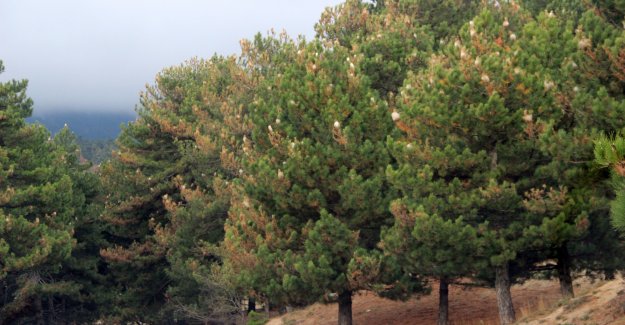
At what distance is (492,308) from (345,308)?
15.5ft

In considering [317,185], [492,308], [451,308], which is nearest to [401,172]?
[317,185]

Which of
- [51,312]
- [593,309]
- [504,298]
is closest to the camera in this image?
[593,309]

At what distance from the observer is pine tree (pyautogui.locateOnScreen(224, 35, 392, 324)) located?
55.9 ft

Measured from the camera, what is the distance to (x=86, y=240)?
33.6 meters

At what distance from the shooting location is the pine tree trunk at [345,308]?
1902cm

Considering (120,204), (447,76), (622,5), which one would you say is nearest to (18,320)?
(120,204)

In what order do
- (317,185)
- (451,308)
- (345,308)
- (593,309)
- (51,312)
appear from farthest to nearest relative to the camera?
(51,312), (451,308), (345,308), (317,185), (593,309)

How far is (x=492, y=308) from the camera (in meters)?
19.5

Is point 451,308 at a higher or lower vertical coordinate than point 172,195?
lower

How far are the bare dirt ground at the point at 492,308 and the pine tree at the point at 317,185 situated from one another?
191 cm

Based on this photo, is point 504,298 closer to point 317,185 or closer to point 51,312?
point 317,185

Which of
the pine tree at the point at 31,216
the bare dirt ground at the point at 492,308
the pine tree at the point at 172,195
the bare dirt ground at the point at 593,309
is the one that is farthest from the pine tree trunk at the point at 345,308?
the pine tree at the point at 31,216

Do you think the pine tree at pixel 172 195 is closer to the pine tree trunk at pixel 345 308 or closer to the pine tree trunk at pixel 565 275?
the pine tree trunk at pixel 345 308

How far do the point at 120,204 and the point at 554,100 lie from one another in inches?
982
